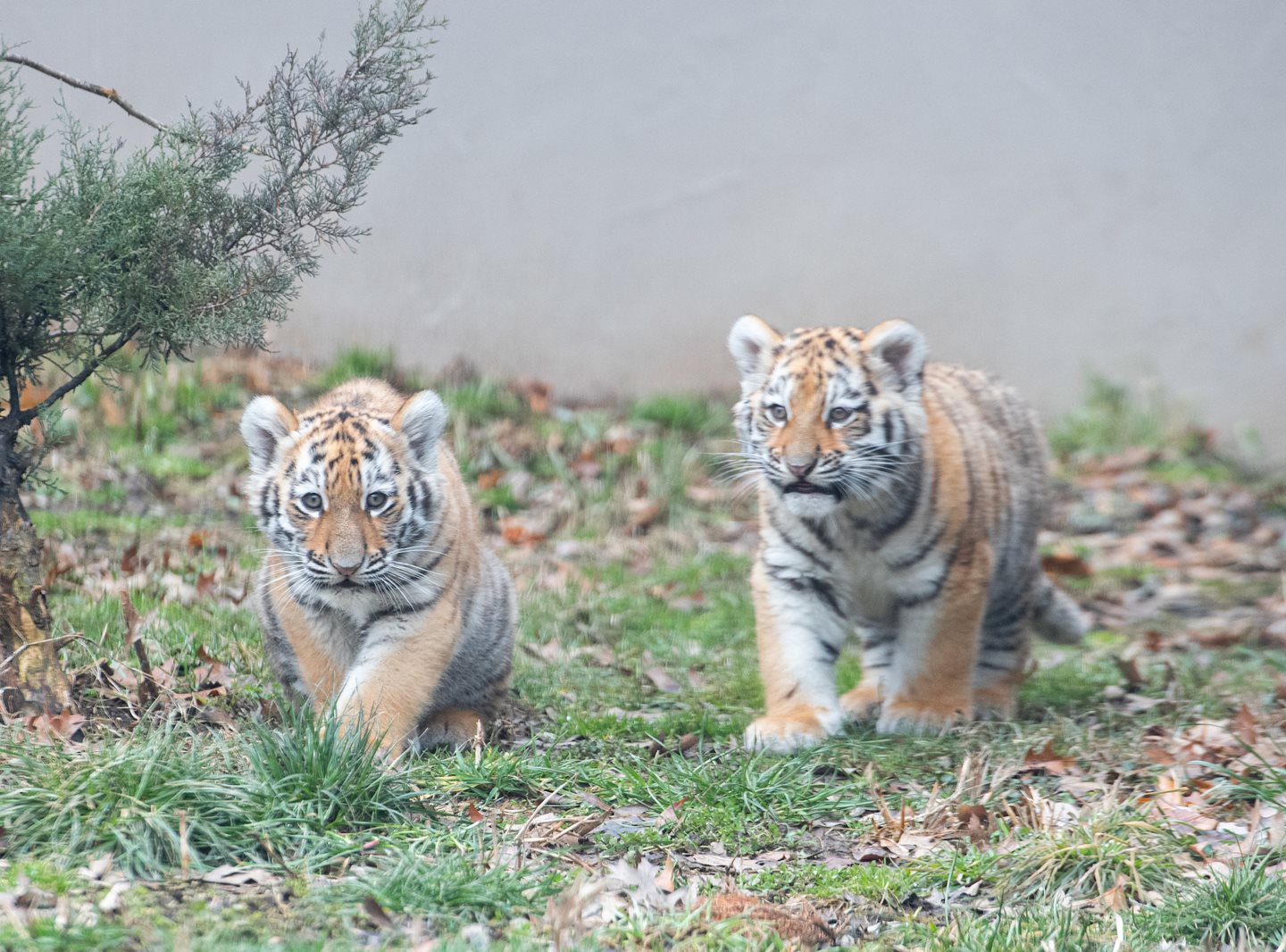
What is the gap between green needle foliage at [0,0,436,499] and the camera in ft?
12.0

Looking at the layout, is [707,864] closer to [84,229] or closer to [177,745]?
[177,745]

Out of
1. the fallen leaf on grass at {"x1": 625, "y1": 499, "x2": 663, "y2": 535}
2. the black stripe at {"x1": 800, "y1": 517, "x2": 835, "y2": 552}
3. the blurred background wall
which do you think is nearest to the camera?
the black stripe at {"x1": 800, "y1": 517, "x2": 835, "y2": 552}

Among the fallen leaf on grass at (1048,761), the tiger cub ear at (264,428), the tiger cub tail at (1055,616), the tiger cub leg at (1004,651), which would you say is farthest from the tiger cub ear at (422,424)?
the tiger cub tail at (1055,616)

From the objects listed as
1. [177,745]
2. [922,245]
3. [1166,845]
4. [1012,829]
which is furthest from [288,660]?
[922,245]

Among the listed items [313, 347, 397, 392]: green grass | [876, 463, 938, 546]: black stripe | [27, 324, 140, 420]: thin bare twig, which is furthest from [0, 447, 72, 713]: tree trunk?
[313, 347, 397, 392]: green grass

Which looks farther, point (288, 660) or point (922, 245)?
point (922, 245)

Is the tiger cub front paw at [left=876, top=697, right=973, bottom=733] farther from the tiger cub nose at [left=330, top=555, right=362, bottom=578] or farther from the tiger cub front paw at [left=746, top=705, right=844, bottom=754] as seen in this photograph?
the tiger cub nose at [left=330, top=555, right=362, bottom=578]

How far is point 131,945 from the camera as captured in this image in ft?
8.43

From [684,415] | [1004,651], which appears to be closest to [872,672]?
[1004,651]

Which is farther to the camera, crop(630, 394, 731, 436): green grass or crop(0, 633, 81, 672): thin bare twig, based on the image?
crop(630, 394, 731, 436): green grass

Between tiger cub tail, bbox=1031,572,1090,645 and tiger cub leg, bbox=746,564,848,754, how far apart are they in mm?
1244

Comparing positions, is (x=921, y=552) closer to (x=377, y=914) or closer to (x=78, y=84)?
(x=377, y=914)

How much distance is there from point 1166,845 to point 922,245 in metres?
6.38

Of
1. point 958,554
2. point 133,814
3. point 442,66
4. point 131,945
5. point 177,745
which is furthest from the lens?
point 442,66
